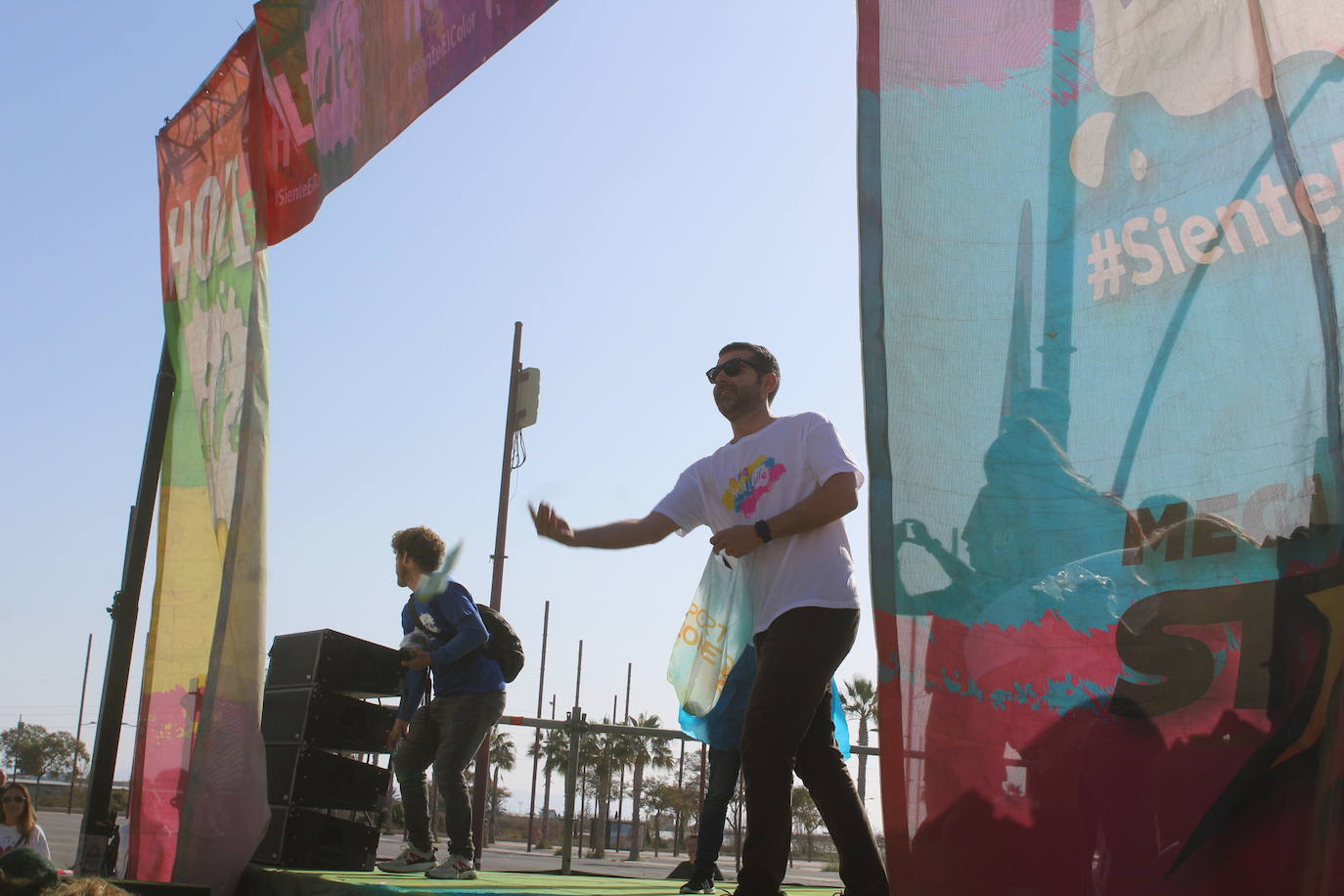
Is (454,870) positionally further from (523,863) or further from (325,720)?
(523,863)

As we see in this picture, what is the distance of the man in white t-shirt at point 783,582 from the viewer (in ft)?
9.55

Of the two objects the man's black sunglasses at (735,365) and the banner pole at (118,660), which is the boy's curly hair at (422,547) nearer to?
the banner pole at (118,660)

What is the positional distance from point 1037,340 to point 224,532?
391 centimetres

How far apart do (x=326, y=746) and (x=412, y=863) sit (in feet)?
2.73

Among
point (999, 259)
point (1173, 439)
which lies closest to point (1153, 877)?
point (1173, 439)

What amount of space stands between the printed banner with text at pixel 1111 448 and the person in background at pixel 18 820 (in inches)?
252

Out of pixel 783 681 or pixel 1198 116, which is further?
pixel 783 681

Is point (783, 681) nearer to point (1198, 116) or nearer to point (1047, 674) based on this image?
point (1047, 674)

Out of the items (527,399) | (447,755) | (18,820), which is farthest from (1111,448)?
(527,399)

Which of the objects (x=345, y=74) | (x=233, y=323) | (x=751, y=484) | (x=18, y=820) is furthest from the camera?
(x=18, y=820)

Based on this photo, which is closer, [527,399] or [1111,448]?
[1111,448]

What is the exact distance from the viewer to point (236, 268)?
571 cm

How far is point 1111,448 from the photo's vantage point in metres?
2.45

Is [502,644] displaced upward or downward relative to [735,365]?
downward
